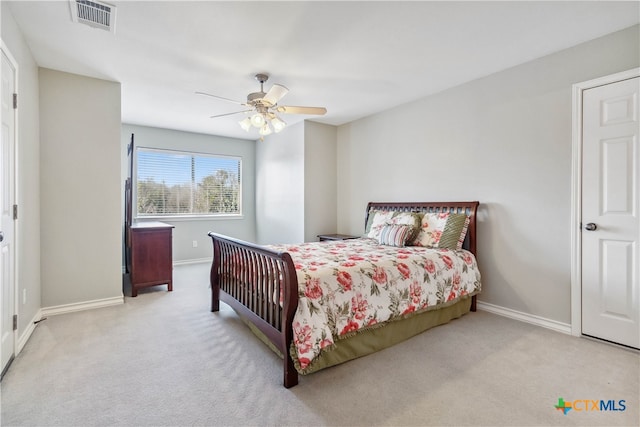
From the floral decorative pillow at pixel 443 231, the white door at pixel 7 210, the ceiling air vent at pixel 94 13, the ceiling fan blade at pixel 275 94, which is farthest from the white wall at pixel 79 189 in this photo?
the floral decorative pillow at pixel 443 231

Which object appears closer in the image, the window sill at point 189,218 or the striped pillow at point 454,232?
the striped pillow at point 454,232

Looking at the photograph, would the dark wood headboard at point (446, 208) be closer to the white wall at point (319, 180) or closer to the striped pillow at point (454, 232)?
the striped pillow at point (454, 232)

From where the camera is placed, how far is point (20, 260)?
2.49 metres

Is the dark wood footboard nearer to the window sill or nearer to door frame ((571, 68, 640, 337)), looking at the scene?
door frame ((571, 68, 640, 337))

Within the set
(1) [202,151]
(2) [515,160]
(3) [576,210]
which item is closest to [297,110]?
(2) [515,160]

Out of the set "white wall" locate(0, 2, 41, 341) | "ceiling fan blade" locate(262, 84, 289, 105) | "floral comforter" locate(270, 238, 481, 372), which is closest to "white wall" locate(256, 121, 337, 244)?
"floral comforter" locate(270, 238, 481, 372)

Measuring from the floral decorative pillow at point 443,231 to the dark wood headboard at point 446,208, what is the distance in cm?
11

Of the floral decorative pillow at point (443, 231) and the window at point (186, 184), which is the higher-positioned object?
the window at point (186, 184)

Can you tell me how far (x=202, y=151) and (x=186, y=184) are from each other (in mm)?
715

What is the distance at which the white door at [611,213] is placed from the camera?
7.86 feet

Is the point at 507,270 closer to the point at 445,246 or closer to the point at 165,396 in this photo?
the point at 445,246

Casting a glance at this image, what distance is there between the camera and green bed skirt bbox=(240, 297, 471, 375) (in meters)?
2.07

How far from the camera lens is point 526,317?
119 inches

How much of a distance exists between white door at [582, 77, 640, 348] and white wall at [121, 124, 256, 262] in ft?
18.0
